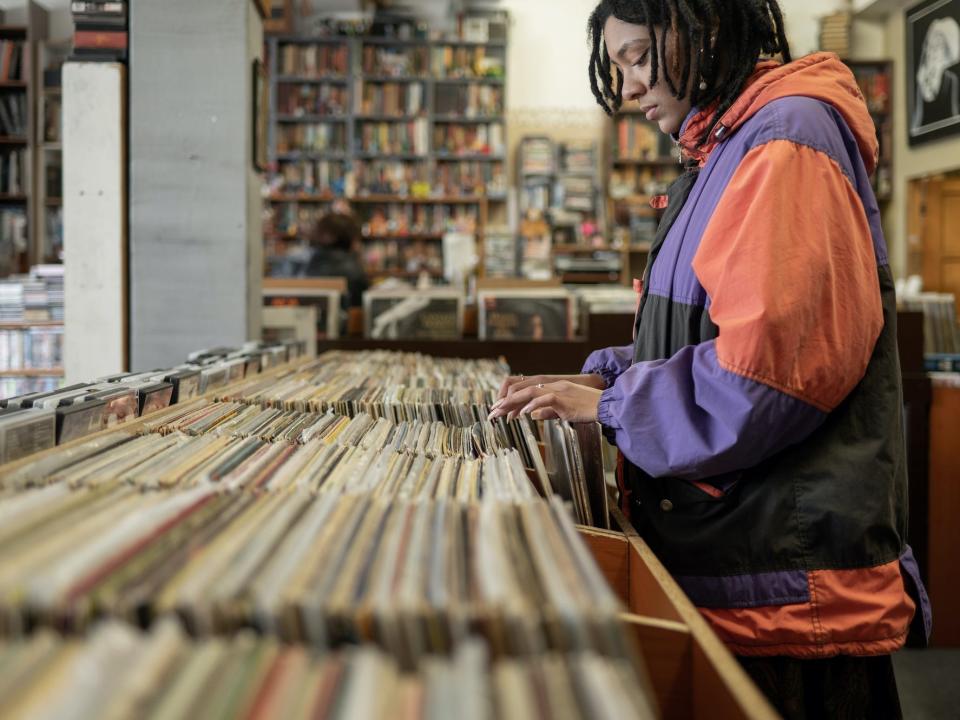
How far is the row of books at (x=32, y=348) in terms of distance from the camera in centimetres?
394

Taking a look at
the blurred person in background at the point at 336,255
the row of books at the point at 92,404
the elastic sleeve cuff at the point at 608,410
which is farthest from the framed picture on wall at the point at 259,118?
the elastic sleeve cuff at the point at 608,410

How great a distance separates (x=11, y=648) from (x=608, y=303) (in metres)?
2.88

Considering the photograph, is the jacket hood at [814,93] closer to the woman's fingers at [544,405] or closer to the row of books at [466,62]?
the woman's fingers at [544,405]

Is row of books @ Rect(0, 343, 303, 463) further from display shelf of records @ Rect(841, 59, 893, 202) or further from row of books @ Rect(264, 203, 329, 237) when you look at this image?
display shelf of records @ Rect(841, 59, 893, 202)

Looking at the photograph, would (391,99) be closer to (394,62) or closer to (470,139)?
(394,62)

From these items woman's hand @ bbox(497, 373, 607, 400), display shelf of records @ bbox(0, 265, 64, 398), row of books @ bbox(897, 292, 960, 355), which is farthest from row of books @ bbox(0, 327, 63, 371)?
row of books @ bbox(897, 292, 960, 355)

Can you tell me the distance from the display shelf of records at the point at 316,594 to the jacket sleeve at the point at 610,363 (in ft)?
1.66

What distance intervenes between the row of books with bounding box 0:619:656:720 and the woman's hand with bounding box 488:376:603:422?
0.57 meters

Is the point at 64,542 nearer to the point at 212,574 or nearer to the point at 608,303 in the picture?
the point at 212,574

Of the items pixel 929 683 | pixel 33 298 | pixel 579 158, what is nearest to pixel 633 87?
pixel 929 683

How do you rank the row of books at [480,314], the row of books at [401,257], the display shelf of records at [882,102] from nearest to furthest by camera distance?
1. the row of books at [480,314]
2. the display shelf of records at [882,102]
3. the row of books at [401,257]

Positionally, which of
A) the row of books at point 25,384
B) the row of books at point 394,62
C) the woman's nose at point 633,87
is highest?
the row of books at point 394,62

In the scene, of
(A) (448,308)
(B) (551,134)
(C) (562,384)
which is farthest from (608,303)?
(B) (551,134)

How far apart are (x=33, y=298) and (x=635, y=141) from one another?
467cm
